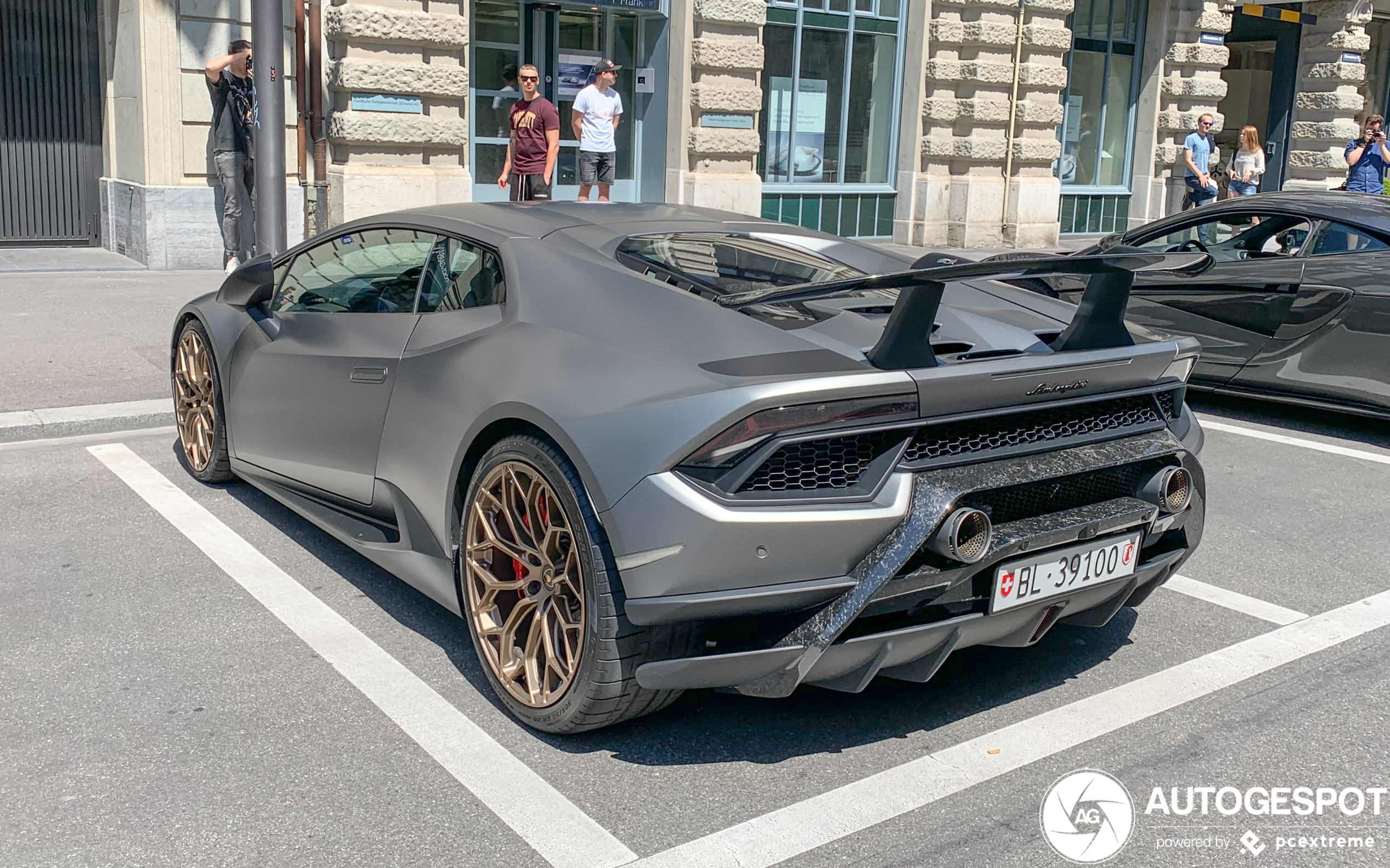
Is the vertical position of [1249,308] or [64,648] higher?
[1249,308]

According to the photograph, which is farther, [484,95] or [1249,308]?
[484,95]

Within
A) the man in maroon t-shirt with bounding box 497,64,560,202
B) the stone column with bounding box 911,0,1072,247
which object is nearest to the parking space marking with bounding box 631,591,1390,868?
the man in maroon t-shirt with bounding box 497,64,560,202

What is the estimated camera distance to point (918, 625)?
3316 mm

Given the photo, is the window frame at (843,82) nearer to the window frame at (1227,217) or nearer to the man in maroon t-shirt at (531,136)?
the man in maroon t-shirt at (531,136)

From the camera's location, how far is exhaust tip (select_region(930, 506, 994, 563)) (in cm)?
323

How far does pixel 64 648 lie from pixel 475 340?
1.61 metres

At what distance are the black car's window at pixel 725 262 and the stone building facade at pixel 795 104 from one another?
957 centimetres

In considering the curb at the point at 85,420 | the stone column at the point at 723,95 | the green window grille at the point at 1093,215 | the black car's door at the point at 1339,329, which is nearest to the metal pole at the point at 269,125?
the curb at the point at 85,420

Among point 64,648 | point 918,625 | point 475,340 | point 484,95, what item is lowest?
point 64,648

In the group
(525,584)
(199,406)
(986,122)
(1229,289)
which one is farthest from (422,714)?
(986,122)

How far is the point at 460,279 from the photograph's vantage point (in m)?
4.19

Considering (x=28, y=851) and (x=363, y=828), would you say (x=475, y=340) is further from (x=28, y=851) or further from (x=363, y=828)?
(x=28, y=851)

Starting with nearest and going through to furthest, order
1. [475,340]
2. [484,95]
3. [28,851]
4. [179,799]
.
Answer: [28,851], [179,799], [475,340], [484,95]

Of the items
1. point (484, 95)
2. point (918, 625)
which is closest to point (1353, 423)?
point (918, 625)
